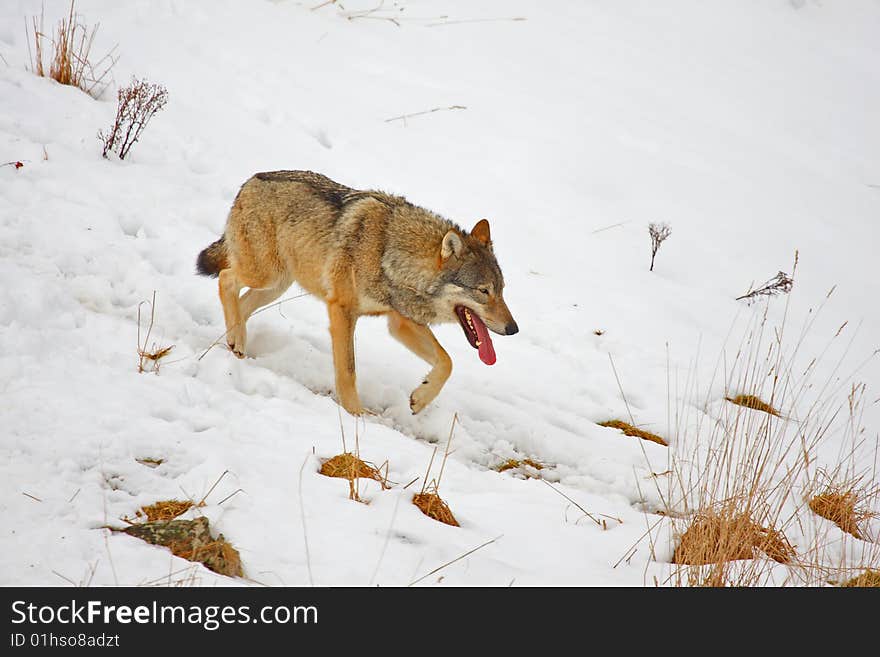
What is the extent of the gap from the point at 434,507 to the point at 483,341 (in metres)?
1.92

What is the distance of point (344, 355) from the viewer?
222 inches

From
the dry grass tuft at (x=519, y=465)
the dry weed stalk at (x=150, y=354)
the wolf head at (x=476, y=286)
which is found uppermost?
the wolf head at (x=476, y=286)

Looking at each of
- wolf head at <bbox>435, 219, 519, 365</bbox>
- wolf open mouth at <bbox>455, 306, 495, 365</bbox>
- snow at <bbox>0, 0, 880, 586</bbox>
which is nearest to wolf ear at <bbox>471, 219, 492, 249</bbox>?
wolf head at <bbox>435, 219, 519, 365</bbox>

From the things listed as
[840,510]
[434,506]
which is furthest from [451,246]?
[840,510]

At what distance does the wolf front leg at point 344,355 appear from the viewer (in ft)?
18.3

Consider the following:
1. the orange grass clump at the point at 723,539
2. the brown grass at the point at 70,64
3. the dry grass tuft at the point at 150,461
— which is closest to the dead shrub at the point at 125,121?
the brown grass at the point at 70,64

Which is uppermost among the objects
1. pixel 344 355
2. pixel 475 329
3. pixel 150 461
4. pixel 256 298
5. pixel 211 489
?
pixel 256 298

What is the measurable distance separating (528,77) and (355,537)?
32.0ft

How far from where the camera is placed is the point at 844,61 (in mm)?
14125

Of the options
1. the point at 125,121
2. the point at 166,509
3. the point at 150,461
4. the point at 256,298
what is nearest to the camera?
the point at 166,509

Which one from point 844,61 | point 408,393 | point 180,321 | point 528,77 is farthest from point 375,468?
point 844,61

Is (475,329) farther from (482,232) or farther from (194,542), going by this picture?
(194,542)

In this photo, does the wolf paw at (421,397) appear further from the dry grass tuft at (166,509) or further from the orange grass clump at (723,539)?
the dry grass tuft at (166,509)

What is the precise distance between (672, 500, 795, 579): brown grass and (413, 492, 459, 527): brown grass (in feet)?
3.90
